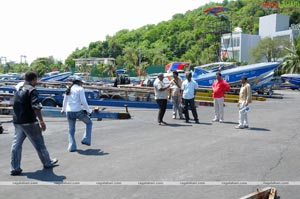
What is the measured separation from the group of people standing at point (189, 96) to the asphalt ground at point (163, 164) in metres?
0.84

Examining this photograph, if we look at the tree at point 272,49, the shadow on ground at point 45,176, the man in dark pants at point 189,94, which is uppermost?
the tree at point 272,49

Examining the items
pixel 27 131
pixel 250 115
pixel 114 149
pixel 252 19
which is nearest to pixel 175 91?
pixel 250 115

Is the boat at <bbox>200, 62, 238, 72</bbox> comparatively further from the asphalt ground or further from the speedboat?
the asphalt ground

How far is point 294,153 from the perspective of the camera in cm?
812

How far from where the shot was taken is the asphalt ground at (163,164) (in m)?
5.66

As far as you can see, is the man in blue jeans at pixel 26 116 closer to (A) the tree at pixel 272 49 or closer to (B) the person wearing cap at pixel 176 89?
(B) the person wearing cap at pixel 176 89

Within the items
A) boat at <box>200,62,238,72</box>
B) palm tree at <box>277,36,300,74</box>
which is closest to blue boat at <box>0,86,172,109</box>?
boat at <box>200,62,238,72</box>

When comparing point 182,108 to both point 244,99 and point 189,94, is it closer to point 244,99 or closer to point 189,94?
point 189,94

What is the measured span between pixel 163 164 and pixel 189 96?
19.4 ft

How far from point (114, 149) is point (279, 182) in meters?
4.08

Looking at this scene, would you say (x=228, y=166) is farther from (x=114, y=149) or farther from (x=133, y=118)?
(x=133, y=118)

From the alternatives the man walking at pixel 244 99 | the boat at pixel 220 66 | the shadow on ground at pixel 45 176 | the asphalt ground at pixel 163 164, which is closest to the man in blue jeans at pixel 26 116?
the shadow on ground at pixel 45 176

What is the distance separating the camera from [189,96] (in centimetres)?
1281

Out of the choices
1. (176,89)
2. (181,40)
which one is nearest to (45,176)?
(176,89)
